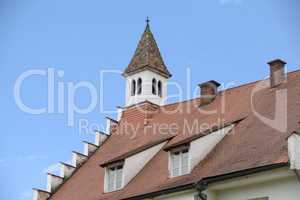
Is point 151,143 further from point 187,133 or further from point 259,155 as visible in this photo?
point 259,155

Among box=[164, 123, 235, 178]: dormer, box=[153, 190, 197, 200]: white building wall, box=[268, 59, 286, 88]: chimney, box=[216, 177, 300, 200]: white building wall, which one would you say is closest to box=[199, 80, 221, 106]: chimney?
box=[268, 59, 286, 88]: chimney

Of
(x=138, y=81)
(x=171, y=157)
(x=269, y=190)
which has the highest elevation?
(x=138, y=81)

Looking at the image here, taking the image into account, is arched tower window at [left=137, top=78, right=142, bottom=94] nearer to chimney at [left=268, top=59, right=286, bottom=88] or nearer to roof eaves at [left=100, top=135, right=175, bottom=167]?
roof eaves at [left=100, top=135, right=175, bottom=167]

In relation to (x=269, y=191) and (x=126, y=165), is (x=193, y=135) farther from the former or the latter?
(x=269, y=191)

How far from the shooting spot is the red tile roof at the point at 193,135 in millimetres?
32844

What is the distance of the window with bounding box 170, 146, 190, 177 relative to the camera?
35.5m

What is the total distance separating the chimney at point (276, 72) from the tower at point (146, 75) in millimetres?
12604

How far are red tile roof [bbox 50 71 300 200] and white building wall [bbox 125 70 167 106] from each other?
110cm

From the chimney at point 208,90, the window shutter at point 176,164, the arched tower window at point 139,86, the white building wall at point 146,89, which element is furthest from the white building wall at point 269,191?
the arched tower window at point 139,86

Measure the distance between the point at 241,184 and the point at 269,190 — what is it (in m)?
1.27

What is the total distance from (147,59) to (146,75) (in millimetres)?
1094

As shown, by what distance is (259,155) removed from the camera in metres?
31.9

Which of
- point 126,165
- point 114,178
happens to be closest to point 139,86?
point 114,178

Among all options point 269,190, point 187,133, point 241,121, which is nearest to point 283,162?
point 269,190
